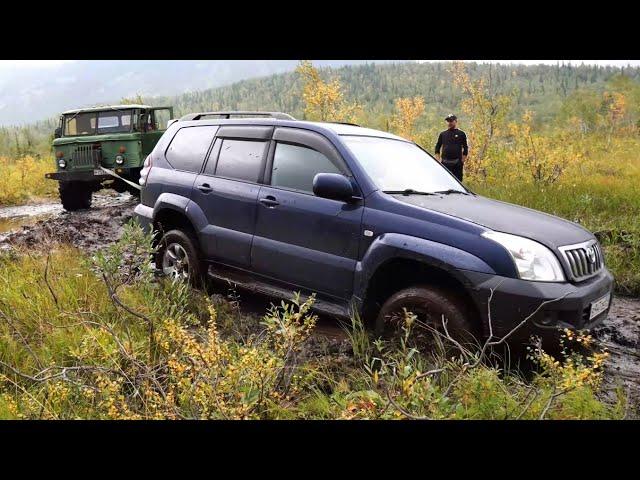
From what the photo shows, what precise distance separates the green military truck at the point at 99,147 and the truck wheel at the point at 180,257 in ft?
19.2

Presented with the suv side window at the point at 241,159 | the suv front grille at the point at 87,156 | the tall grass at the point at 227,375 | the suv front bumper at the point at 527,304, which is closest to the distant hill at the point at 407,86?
the suv front grille at the point at 87,156

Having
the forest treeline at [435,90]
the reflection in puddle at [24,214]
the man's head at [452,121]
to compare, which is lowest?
the reflection in puddle at [24,214]

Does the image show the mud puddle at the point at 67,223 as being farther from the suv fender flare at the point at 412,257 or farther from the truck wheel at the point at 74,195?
the suv fender flare at the point at 412,257

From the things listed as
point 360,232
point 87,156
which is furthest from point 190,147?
point 87,156

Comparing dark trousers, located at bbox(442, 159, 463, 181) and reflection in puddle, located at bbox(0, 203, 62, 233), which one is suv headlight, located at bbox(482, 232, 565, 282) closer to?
dark trousers, located at bbox(442, 159, 463, 181)

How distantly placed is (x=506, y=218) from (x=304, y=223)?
1519mm

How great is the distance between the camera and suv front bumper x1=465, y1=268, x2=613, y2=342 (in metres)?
3.04

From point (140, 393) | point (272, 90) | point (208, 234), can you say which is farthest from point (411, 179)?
point (272, 90)

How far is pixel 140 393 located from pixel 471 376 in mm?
1850

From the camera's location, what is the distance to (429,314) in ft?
10.8

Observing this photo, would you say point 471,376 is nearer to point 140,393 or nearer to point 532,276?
point 532,276

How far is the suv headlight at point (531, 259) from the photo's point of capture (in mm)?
3102

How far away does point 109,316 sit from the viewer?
4098mm

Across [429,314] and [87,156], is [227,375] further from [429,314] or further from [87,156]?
[87,156]
